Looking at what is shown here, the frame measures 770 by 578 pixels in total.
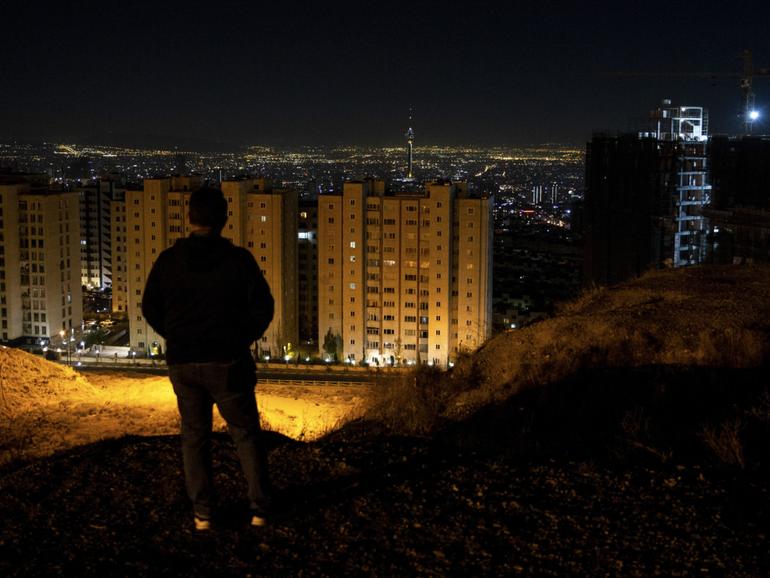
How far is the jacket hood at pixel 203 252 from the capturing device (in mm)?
3709

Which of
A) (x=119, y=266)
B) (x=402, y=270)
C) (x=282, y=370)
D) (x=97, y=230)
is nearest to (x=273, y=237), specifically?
(x=402, y=270)

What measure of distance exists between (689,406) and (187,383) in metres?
3.99

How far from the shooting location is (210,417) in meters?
3.89

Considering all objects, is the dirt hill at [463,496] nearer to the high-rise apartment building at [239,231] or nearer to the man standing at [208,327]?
the man standing at [208,327]

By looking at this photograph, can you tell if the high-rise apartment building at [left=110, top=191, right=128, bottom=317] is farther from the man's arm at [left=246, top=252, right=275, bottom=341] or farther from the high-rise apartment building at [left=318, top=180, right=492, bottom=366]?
the man's arm at [left=246, top=252, right=275, bottom=341]

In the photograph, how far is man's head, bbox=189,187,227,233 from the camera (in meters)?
3.75

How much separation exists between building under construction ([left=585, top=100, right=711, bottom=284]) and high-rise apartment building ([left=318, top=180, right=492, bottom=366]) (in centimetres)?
641

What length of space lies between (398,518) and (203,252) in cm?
144

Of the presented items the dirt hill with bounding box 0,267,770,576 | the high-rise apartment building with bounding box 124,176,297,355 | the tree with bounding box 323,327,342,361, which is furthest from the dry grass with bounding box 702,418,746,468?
the high-rise apartment building with bounding box 124,176,297,355

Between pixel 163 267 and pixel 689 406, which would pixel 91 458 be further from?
pixel 689 406

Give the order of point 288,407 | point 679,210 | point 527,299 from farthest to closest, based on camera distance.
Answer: point 527,299 < point 679,210 < point 288,407

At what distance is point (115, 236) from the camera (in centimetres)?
5522

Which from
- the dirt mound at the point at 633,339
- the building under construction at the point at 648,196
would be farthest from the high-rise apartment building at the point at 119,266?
the dirt mound at the point at 633,339

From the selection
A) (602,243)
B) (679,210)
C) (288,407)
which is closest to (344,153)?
(602,243)
